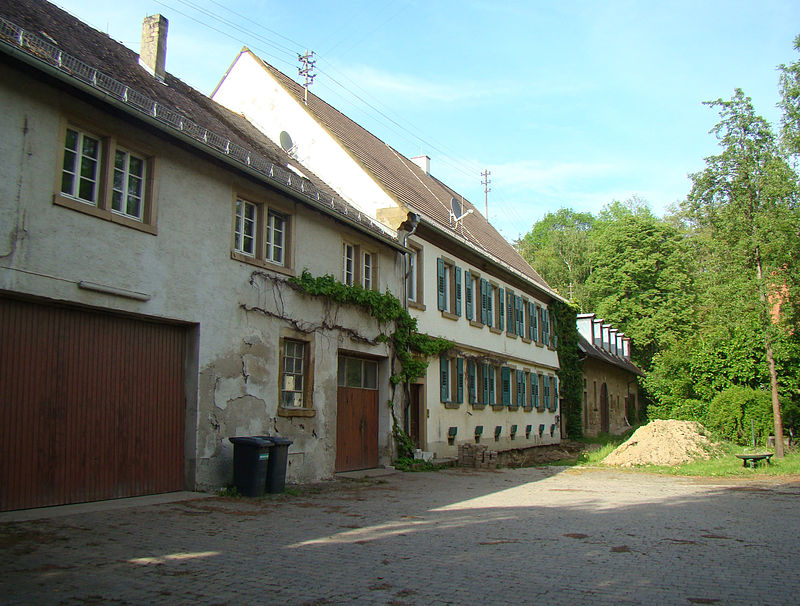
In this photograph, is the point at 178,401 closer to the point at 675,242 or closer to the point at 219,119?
the point at 219,119

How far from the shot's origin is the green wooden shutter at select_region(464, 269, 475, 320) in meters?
23.0

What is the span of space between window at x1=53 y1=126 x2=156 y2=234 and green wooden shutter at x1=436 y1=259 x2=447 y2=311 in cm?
1118

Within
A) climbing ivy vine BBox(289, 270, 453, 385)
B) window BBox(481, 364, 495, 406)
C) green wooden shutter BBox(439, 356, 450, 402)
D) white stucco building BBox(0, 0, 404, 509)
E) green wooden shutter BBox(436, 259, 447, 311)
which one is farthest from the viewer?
window BBox(481, 364, 495, 406)

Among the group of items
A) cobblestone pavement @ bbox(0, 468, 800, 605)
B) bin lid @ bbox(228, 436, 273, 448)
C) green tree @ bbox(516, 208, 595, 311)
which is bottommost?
cobblestone pavement @ bbox(0, 468, 800, 605)

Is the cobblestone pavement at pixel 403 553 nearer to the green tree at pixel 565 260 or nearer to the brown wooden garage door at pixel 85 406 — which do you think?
the brown wooden garage door at pixel 85 406

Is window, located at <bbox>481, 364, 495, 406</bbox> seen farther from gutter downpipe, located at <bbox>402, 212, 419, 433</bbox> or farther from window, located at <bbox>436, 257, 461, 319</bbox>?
gutter downpipe, located at <bbox>402, 212, 419, 433</bbox>

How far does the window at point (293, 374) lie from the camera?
13.8m

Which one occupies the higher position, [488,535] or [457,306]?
[457,306]

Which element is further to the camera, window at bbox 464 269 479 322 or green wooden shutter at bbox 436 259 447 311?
window at bbox 464 269 479 322

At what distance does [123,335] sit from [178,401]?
4.84 feet

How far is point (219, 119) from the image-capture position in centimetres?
1650

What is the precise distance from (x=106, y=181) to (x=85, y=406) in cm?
311

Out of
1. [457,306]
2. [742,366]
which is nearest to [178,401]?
[457,306]

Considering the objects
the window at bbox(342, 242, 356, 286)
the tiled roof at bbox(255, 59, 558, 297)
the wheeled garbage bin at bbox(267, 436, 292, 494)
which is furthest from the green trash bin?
the tiled roof at bbox(255, 59, 558, 297)
